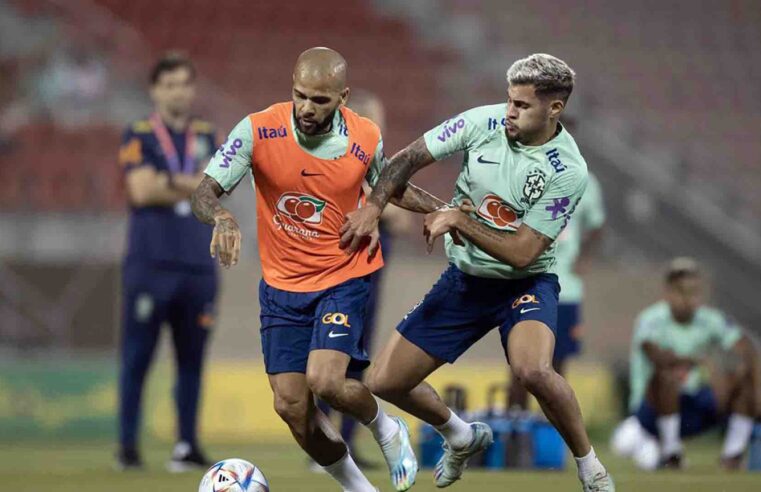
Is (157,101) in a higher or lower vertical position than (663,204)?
higher

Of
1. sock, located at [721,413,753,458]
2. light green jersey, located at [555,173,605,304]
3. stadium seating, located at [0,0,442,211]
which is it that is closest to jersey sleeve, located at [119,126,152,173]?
light green jersey, located at [555,173,605,304]

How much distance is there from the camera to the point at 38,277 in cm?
1419

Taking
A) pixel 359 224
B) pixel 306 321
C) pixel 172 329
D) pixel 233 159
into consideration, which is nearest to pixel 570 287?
pixel 172 329

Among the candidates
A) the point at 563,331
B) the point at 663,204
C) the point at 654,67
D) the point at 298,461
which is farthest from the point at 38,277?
the point at 654,67

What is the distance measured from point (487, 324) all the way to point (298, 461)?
13.1ft

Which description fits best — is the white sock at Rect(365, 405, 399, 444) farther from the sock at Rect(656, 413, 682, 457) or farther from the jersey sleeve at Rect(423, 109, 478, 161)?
the sock at Rect(656, 413, 682, 457)

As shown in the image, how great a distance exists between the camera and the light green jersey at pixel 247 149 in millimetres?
6875

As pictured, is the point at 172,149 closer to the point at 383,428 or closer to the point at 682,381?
the point at 383,428

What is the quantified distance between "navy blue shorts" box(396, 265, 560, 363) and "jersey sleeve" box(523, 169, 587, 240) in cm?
38

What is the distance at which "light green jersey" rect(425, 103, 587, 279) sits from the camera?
7.14 metres

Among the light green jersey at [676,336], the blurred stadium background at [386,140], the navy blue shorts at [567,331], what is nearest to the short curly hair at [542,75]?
the blurred stadium background at [386,140]

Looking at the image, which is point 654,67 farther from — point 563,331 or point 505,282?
point 505,282

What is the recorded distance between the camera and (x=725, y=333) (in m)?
11.8

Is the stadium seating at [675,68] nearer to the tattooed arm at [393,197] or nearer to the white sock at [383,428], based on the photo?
the tattooed arm at [393,197]
